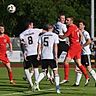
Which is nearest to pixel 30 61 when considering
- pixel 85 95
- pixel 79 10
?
pixel 85 95

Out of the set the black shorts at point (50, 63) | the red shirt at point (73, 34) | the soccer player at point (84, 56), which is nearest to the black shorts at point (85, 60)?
A: the soccer player at point (84, 56)

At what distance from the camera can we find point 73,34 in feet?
59.0

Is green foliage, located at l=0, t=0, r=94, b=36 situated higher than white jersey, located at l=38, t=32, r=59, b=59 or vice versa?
white jersey, located at l=38, t=32, r=59, b=59

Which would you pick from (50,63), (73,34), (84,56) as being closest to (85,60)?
(84,56)

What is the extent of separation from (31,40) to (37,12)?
50.3m

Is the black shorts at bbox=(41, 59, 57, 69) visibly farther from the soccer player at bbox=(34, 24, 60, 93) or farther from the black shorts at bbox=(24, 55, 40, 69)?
the black shorts at bbox=(24, 55, 40, 69)

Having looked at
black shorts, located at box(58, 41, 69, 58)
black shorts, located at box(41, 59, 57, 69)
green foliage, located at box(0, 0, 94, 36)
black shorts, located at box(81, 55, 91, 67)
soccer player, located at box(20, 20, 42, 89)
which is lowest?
green foliage, located at box(0, 0, 94, 36)

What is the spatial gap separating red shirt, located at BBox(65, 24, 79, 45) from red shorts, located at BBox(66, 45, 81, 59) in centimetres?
14

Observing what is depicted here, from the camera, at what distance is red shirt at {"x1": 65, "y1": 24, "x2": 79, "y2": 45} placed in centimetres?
1764

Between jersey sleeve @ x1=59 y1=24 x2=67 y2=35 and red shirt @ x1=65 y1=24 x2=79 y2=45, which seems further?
jersey sleeve @ x1=59 y1=24 x2=67 y2=35

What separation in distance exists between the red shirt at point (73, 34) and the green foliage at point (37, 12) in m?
46.6

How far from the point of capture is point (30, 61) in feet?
55.1

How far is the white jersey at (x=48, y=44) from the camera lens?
Result: 15.7 m

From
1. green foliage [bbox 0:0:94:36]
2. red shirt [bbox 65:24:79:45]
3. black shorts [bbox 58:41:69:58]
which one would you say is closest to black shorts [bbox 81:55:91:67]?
black shorts [bbox 58:41:69:58]
